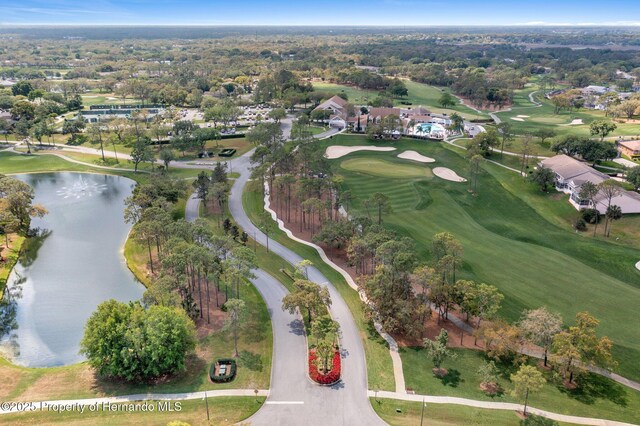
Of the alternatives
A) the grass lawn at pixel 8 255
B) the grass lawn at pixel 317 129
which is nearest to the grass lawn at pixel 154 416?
the grass lawn at pixel 8 255

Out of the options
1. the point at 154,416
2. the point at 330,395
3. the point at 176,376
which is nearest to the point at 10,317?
the point at 176,376

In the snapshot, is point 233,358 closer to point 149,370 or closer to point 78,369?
point 149,370

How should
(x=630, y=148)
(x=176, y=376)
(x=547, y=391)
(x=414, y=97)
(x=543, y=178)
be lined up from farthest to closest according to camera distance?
(x=414, y=97) → (x=630, y=148) → (x=543, y=178) → (x=176, y=376) → (x=547, y=391)

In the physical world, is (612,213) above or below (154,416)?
above

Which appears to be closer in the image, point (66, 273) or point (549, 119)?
point (66, 273)

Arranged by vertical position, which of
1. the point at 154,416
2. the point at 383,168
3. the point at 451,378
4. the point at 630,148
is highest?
the point at 630,148

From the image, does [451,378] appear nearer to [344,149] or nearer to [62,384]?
[62,384]

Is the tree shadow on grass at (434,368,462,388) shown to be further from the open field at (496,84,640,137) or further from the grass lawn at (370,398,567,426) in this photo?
the open field at (496,84,640,137)

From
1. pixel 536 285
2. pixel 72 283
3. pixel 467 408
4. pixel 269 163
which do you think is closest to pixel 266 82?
pixel 269 163
